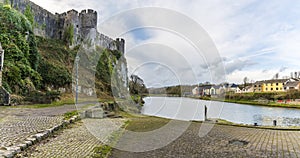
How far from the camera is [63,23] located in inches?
1911

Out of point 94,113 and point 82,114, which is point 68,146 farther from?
point 94,113

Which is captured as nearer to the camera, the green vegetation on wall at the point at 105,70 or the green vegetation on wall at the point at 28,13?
the green vegetation on wall at the point at 28,13

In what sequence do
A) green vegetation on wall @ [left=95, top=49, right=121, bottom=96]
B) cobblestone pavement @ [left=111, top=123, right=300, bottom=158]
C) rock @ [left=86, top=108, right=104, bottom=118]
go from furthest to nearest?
green vegetation on wall @ [left=95, top=49, right=121, bottom=96]
rock @ [left=86, top=108, right=104, bottom=118]
cobblestone pavement @ [left=111, top=123, right=300, bottom=158]

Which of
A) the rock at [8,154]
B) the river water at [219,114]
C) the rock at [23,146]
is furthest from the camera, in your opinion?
the river water at [219,114]

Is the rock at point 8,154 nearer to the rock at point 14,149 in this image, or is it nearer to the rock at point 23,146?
the rock at point 14,149

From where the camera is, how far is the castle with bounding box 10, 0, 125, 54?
41.5 m

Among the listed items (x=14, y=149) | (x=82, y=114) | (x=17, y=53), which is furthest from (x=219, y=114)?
(x=14, y=149)

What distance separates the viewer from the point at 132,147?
789 cm

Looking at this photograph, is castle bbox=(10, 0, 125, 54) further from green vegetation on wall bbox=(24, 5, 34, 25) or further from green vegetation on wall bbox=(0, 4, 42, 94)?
green vegetation on wall bbox=(0, 4, 42, 94)

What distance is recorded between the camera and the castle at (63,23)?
136 feet

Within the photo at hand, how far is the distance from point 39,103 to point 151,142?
53.2ft

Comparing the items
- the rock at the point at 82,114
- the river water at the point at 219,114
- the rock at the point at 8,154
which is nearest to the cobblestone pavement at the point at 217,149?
the rock at the point at 8,154

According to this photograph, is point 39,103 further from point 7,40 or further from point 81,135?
point 81,135

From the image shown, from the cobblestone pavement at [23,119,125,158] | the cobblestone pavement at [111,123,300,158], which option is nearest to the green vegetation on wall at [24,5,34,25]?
the cobblestone pavement at [23,119,125,158]
